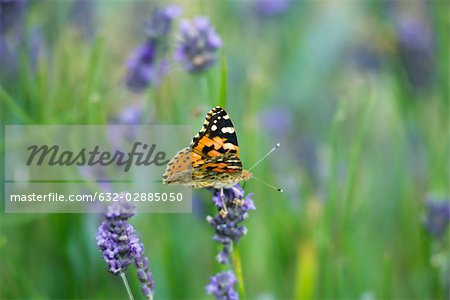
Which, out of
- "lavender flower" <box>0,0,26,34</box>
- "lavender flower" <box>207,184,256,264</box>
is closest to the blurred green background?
"lavender flower" <box>0,0,26,34</box>

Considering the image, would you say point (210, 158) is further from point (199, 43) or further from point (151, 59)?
point (151, 59)

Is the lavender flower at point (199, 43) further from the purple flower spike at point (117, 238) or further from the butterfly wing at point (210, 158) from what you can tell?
the purple flower spike at point (117, 238)

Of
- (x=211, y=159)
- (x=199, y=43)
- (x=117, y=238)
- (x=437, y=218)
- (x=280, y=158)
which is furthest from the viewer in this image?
(x=280, y=158)

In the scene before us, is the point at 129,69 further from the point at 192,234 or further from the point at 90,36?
the point at 90,36

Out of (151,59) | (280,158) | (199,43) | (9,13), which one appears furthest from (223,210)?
(280,158)

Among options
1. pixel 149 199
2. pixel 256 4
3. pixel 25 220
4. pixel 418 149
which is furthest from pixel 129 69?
pixel 256 4
